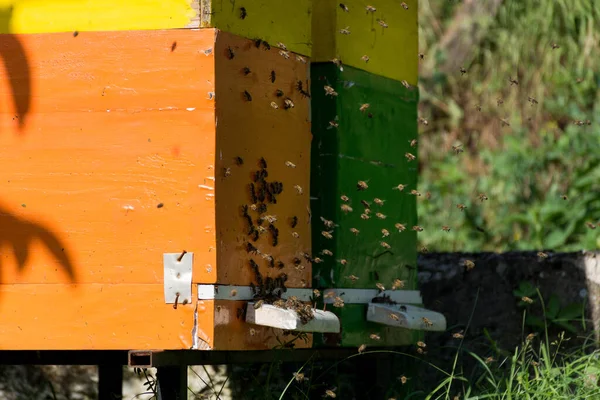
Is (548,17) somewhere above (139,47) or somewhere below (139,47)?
above

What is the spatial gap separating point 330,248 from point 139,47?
1.05 meters

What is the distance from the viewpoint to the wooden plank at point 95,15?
122 inches

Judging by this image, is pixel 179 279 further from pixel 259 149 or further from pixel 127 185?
pixel 259 149

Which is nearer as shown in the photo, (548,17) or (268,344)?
(268,344)

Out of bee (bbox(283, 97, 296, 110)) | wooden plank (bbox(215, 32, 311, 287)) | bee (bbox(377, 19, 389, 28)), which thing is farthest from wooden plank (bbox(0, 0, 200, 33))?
bee (bbox(377, 19, 389, 28))

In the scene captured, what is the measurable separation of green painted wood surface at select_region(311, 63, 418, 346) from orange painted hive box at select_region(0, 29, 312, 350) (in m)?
0.44

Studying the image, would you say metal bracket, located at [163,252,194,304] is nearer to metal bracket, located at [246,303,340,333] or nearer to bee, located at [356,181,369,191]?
metal bracket, located at [246,303,340,333]

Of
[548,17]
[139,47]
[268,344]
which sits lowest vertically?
[268,344]

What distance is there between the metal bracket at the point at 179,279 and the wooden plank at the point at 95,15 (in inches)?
28.3

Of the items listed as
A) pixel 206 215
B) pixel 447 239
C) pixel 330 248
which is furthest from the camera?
pixel 447 239

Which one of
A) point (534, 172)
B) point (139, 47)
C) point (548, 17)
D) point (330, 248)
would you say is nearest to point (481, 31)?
point (548, 17)

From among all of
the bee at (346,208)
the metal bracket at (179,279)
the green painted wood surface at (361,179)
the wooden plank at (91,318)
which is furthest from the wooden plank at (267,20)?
the wooden plank at (91,318)

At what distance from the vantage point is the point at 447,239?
22.8 ft

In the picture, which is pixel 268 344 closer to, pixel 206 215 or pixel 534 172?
pixel 206 215
